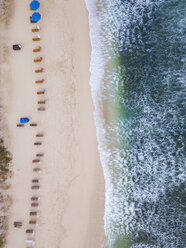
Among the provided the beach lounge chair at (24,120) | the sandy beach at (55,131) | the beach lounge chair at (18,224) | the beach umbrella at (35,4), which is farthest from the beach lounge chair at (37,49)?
the beach lounge chair at (18,224)

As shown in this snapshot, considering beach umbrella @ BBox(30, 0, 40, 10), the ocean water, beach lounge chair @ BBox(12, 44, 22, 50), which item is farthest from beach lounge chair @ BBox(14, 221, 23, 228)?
beach umbrella @ BBox(30, 0, 40, 10)

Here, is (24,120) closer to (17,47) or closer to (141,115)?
(17,47)

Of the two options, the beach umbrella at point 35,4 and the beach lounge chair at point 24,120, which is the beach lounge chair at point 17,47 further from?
the beach lounge chair at point 24,120

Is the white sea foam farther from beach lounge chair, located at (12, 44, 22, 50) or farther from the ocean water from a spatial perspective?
beach lounge chair, located at (12, 44, 22, 50)

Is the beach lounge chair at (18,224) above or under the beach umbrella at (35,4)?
under

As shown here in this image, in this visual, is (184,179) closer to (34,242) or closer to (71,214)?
(71,214)

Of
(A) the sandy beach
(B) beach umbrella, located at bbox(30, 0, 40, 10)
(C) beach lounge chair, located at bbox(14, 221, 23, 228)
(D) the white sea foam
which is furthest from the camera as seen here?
(B) beach umbrella, located at bbox(30, 0, 40, 10)
